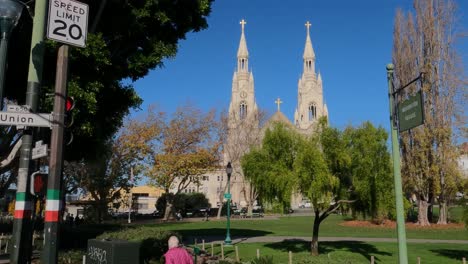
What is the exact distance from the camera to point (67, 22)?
782 centimetres

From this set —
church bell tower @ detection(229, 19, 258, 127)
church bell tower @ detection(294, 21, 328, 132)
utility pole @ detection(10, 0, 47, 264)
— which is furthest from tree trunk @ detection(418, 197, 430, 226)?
church bell tower @ detection(294, 21, 328, 132)

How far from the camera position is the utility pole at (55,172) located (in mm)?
7184

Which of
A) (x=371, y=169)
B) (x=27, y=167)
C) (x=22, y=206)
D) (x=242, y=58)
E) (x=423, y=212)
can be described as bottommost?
(x=423, y=212)

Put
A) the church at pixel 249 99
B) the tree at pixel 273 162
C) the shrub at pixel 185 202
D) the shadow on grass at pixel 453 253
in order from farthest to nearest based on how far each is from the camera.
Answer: the church at pixel 249 99 → the shrub at pixel 185 202 → the shadow on grass at pixel 453 253 → the tree at pixel 273 162

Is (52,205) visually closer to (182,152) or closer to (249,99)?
(182,152)

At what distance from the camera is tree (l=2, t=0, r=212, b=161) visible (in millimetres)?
14977

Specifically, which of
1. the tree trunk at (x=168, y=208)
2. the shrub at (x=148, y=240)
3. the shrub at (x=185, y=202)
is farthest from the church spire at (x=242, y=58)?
the shrub at (x=148, y=240)

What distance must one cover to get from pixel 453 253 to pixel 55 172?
19.5 metres

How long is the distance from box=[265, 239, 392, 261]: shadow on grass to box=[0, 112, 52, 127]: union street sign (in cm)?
1487

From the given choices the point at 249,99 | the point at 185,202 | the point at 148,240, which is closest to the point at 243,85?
Answer: the point at 249,99

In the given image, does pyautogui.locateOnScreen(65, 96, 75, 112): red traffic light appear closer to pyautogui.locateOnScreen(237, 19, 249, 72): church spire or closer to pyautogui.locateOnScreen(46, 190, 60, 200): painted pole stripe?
pyautogui.locateOnScreen(46, 190, 60, 200): painted pole stripe

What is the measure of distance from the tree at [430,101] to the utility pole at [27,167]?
36.2m

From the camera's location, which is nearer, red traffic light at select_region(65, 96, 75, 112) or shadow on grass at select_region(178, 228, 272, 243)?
red traffic light at select_region(65, 96, 75, 112)

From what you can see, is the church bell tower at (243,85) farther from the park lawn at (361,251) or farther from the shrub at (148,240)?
the shrub at (148,240)
